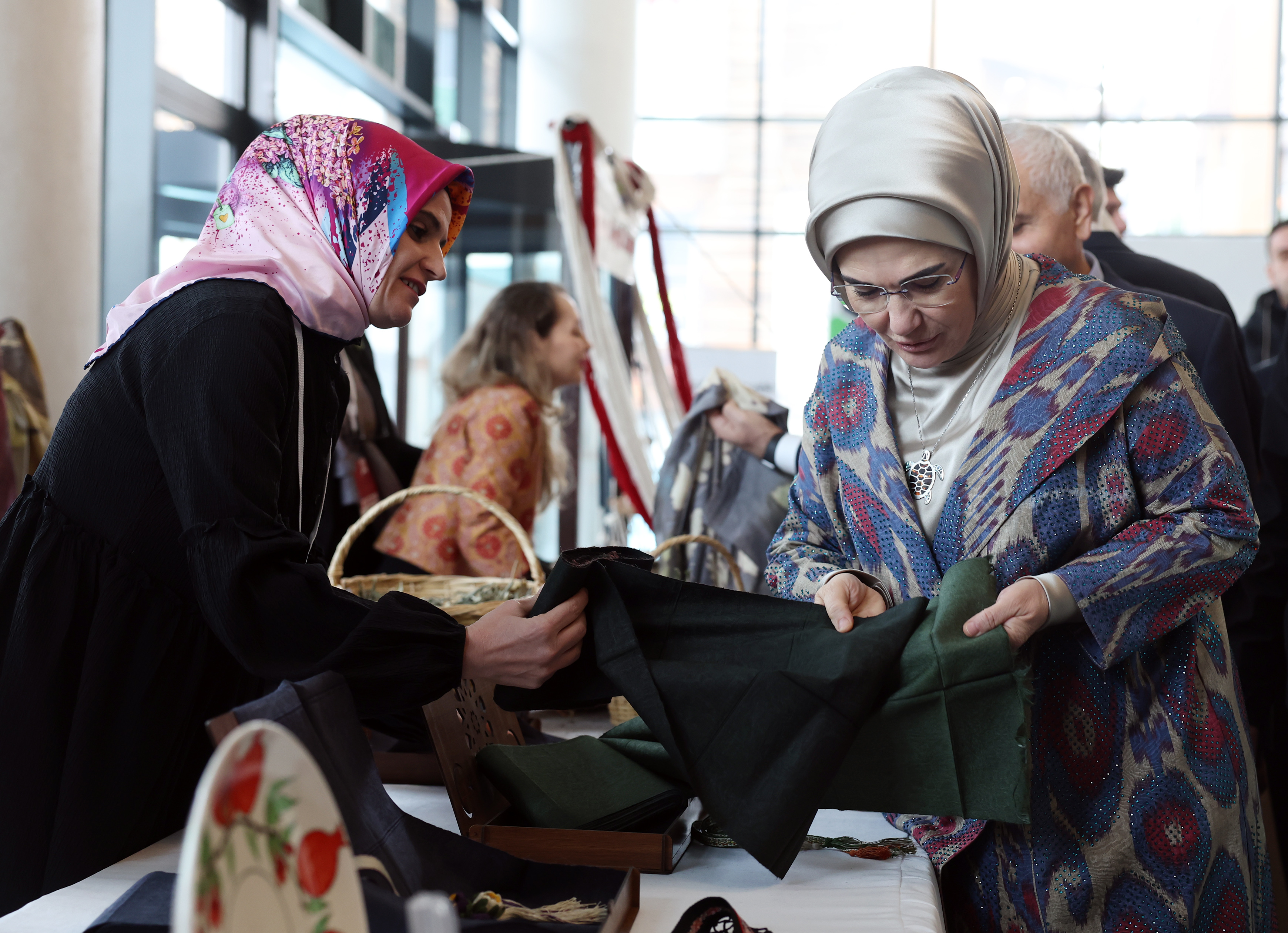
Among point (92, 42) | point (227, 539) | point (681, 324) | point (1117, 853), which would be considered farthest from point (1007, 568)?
point (681, 324)

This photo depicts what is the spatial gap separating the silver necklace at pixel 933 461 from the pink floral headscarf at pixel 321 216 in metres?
0.69

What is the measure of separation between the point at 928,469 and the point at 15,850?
44.4 inches

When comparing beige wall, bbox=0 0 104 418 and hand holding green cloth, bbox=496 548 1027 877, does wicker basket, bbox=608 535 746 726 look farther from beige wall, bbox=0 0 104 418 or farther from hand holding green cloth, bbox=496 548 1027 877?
beige wall, bbox=0 0 104 418

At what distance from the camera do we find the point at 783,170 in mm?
10609

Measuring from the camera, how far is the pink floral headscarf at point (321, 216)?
4.25ft

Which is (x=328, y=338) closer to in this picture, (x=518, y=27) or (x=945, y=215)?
(x=945, y=215)

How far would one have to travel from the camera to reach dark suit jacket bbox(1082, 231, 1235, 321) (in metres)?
2.58

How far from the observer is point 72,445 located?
126cm

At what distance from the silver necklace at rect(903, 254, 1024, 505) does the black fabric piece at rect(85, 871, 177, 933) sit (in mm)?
908

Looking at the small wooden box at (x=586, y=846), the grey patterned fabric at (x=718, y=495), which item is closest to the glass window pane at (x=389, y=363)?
the grey patterned fabric at (x=718, y=495)

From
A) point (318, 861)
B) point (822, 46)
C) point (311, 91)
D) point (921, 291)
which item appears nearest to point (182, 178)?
point (311, 91)

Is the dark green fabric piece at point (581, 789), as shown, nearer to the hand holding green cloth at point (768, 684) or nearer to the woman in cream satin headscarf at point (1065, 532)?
the hand holding green cloth at point (768, 684)

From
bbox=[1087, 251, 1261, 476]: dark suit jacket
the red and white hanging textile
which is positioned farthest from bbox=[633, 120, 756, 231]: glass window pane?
bbox=[1087, 251, 1261, 476]: dark suit jacket

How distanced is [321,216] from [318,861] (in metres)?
0.94
